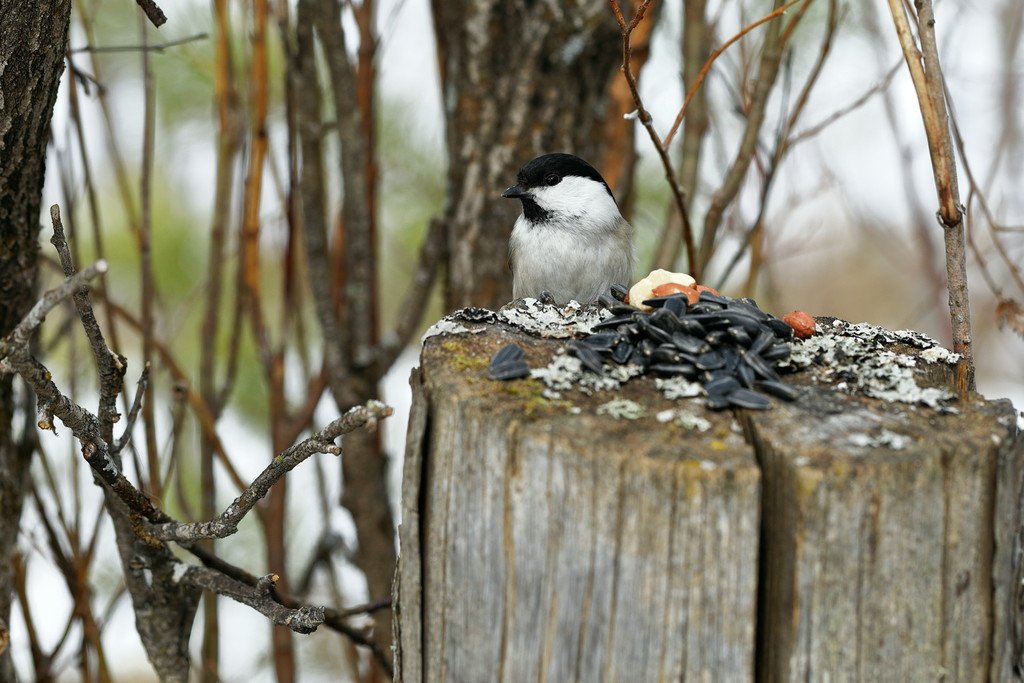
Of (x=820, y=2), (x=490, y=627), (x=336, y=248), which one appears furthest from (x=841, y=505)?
(x=820, y=2)

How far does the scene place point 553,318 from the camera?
4.60 ft

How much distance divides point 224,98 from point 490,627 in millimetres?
→ 1520

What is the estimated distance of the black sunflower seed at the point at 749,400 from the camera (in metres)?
1.09

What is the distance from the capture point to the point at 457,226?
2486 mm

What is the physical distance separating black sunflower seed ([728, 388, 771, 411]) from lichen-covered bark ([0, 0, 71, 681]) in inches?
44.2

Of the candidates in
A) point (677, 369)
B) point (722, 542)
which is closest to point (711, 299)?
point (677, 369)

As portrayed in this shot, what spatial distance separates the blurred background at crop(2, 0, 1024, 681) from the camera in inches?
81.5

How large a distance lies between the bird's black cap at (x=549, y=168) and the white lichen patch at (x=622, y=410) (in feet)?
3.87

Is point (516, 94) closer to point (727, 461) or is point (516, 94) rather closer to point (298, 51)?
point (298, 51)

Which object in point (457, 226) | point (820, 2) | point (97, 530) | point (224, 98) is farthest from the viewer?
point (820, 2)

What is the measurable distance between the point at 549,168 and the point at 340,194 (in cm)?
78

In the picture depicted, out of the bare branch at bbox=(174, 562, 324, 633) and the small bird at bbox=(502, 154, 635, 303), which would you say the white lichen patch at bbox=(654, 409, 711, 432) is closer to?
the bare branch at bbox=(174, 562, 324, 633)

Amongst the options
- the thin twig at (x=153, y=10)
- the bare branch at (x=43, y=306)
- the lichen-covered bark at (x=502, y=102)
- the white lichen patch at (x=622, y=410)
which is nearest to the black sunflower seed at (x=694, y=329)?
the white lichen patch at (x=622, y=410)

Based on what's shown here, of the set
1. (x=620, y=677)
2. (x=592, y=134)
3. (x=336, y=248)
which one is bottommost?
(x=620, y=677)
